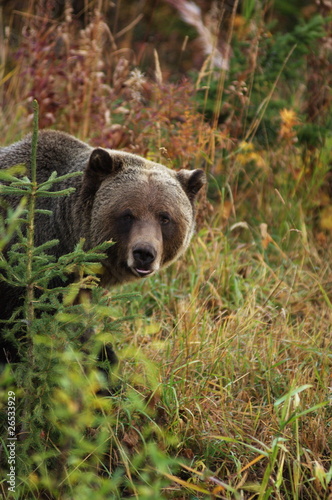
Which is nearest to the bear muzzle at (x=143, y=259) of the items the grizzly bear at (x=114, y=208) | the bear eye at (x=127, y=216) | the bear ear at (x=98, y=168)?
the grizzly bear at (x=114, y=208)

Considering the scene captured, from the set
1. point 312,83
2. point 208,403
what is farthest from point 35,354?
point 312,83

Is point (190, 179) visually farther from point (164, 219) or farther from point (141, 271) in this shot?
point (141, 271)

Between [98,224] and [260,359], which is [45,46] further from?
[260,359]

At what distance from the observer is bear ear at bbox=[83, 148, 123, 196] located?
3.69 metres

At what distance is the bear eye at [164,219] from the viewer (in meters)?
3.76

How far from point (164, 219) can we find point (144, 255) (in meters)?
0.39

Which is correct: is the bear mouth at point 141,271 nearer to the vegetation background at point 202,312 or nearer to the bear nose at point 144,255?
the bear nose at point 144,255

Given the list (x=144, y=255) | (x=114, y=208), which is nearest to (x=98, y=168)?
(x=114, y=208)

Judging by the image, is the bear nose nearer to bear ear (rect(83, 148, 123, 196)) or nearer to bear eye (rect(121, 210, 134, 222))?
bear eye (rect(121, 210, 134, 222))

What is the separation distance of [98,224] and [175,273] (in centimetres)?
141

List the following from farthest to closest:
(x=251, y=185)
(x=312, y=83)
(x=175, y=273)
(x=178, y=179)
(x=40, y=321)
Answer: (x=312, y=83), (x=251, y=185), (x=175, y=273), (x=178, y=179), (x=40, y=321)

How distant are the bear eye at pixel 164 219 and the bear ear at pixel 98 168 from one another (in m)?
0.41

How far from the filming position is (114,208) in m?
3.67

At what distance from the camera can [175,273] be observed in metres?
5.00
